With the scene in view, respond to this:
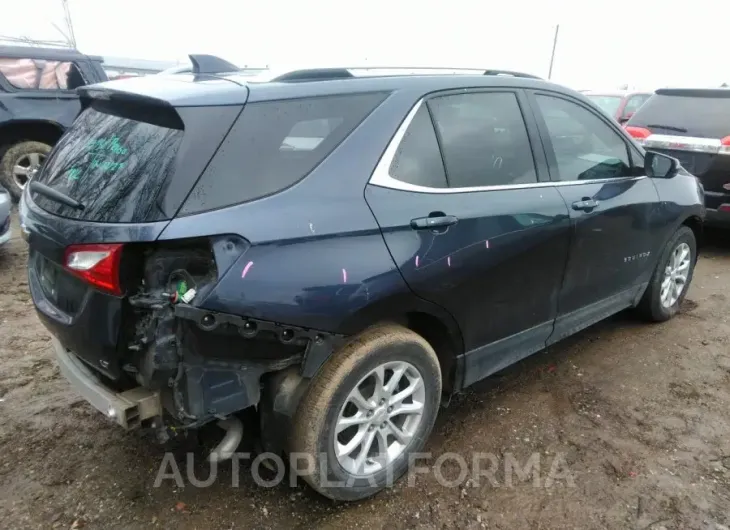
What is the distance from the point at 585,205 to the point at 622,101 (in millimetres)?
7531

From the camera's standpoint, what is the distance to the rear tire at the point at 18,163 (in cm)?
752

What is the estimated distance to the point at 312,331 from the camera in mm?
2107

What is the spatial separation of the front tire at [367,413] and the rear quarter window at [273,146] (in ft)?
2.37

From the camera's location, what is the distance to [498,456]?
2.77 metres

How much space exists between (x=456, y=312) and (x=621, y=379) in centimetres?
161

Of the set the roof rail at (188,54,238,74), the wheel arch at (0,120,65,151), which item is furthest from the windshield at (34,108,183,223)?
the wheel arch at (0,120,65,151)

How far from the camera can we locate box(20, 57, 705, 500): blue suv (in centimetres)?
195

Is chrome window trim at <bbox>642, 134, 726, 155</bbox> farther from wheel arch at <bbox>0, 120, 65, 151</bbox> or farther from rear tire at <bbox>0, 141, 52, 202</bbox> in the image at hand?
wheel arch at <bbox>0, 120, 65, 151</bbox>

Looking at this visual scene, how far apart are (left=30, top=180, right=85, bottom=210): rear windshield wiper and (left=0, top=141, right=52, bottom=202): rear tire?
5992 mm

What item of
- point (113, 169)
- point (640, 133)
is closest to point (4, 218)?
point (113, 169)

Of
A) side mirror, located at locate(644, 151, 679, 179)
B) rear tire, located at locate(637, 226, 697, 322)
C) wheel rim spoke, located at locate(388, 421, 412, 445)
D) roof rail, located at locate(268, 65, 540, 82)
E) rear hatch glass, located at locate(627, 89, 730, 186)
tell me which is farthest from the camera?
rear hatch glass, located at locate(627, 89, 730, 186)

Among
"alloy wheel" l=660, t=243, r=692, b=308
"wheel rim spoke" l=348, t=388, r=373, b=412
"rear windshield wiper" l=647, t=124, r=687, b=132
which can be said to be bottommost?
"alloy wheel" l=660, t=243, r=692, b=308

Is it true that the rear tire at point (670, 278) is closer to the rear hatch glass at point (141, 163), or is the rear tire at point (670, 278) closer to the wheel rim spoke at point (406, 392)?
the wheel rim spoke at point (406, 392)

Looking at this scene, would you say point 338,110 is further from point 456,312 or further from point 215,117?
point 456,312
